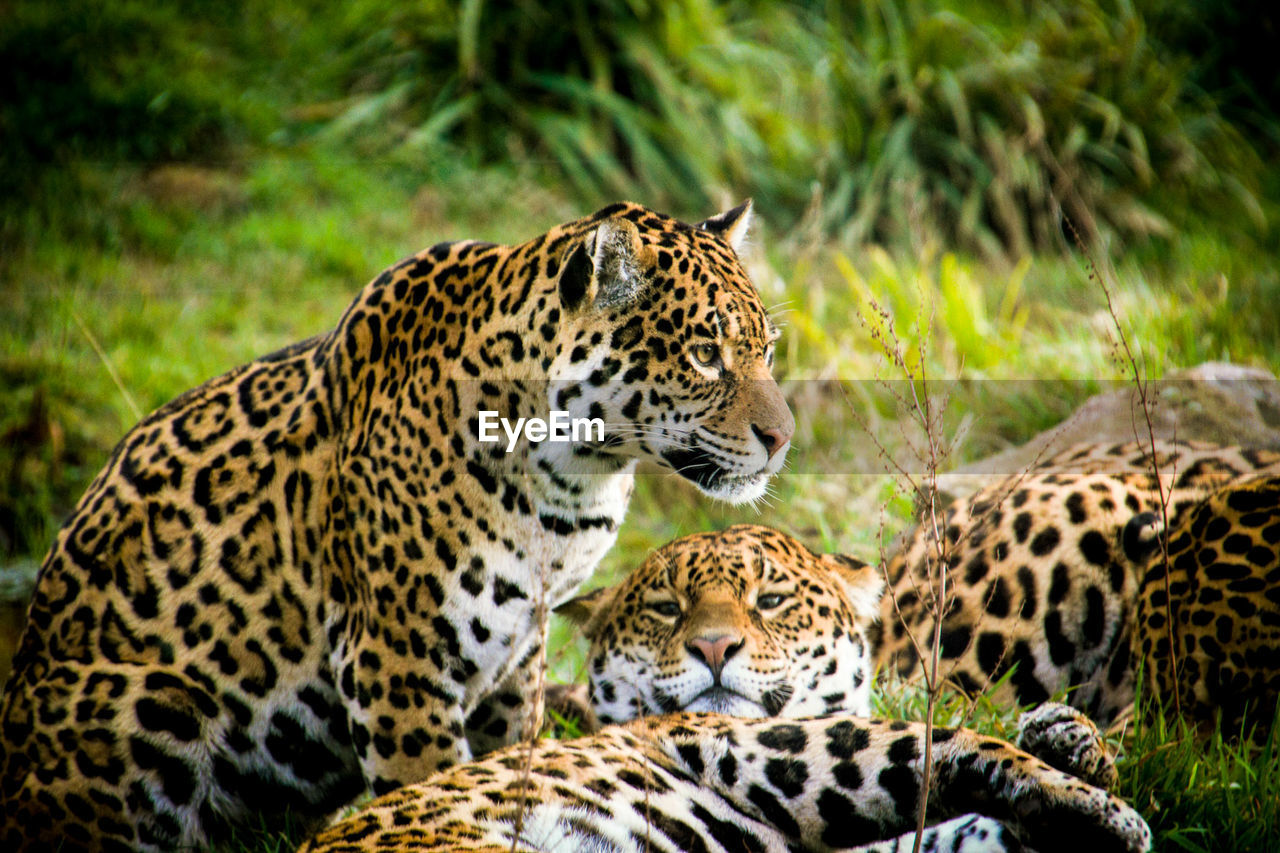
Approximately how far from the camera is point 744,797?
11.5 feet

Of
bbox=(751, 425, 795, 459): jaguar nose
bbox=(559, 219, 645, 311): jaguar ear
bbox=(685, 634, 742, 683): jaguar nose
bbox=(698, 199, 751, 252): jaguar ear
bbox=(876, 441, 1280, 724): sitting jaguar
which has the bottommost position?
bbox=(876, 441, 1280, 724): sitting jaguar

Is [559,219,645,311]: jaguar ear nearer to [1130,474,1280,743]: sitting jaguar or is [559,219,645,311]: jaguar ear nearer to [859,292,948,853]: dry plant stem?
[859,292,948,853]: dry plant stem

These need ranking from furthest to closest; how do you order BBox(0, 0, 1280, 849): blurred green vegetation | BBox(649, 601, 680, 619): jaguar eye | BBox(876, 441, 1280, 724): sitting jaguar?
BBox(0, 0, 1280, 849): blurred green vegetation, BBox(876, 441, 1280, 724): sitting jaguar, BBox(649, 601, 680, 619): jaguar eye

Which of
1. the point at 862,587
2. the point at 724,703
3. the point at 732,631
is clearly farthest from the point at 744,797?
the point at 862,587

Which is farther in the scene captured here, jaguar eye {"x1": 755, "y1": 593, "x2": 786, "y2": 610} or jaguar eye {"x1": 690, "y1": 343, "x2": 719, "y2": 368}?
jaguar eye {"x1": 755, "y1": 593, "x2": 786, "y2": 610}

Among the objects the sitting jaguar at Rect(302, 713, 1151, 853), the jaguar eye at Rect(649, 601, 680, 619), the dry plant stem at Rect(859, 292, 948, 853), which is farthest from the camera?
the jaguar eye at Rect(649, 601, 680, 619)

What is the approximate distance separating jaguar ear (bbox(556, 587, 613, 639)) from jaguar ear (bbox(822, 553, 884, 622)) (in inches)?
34.8

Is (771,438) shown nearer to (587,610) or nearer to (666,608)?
(666,608)

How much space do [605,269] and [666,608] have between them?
1.29 meters

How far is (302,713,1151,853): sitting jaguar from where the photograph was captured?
3061 millimetres

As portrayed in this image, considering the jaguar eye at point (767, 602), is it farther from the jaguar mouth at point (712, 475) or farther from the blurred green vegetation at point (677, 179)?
the blurred green vegetation at point (677, 179)

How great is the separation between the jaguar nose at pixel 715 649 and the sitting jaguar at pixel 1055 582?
95 cm

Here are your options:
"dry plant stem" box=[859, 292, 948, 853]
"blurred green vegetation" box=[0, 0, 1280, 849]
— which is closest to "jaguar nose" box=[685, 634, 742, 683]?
"dry plant stem" box=[859, 292, 948, 853]

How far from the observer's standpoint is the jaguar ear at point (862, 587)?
14.7 ft
